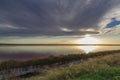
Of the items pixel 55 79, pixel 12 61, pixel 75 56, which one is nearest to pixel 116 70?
pixel 55 79

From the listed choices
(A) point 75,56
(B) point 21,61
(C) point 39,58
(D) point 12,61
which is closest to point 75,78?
(D) point 12,61

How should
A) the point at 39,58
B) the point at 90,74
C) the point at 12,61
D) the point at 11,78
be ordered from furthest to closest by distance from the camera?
the point at 39,58 < the point at 12,61 < the point at 11,78 < the point at 90,74

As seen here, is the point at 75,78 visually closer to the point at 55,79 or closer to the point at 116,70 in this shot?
the point at 55,79

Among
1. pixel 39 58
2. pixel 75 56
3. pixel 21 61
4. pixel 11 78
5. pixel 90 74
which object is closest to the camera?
pixel 90 74

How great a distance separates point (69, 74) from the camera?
47.9 feet

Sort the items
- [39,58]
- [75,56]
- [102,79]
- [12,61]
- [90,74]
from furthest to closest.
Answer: [75,56] → [39,58] → [12,61] → [90,74] → [102,79]

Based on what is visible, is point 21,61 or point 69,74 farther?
point 21,61

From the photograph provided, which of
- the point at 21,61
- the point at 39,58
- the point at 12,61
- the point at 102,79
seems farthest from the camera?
the point at 39,58

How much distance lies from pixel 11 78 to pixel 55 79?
122 inches

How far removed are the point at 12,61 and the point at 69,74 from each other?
19.5 m

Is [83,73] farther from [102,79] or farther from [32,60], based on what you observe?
[32,60]

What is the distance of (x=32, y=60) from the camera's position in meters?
38.0

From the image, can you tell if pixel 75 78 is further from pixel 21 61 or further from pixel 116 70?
pixel 21 61

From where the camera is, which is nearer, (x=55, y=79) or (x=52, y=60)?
(x=55, y=79)
